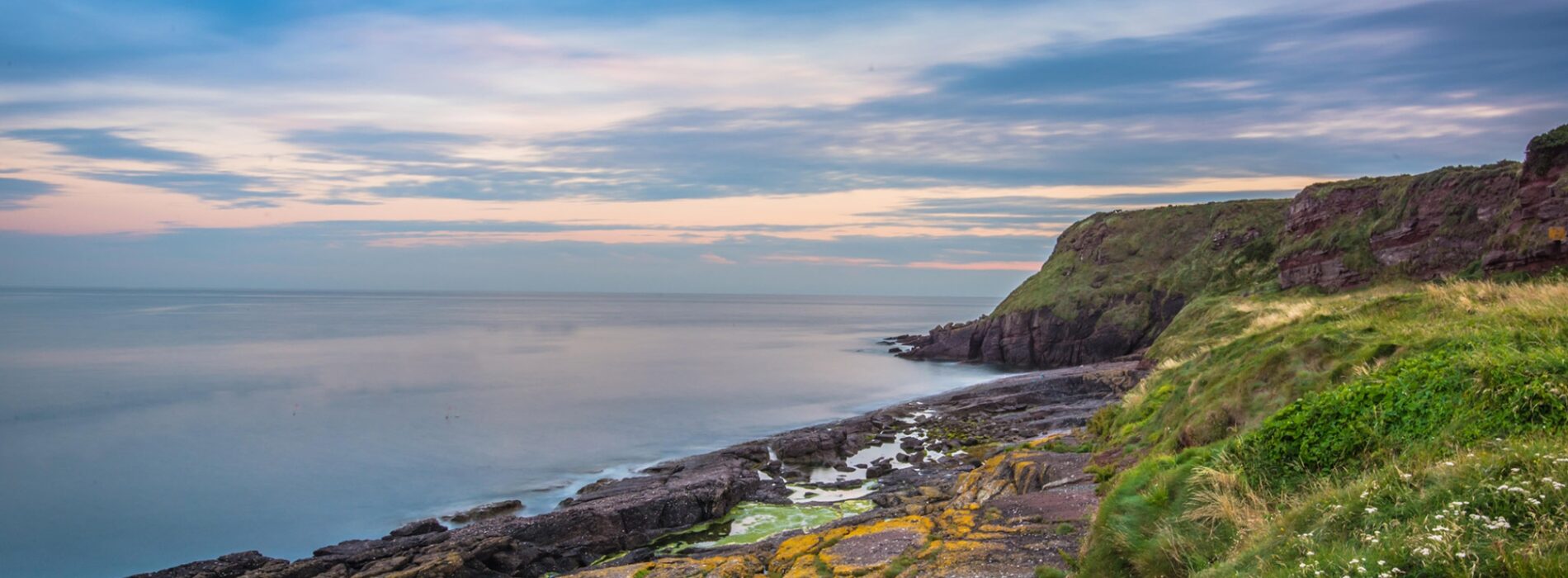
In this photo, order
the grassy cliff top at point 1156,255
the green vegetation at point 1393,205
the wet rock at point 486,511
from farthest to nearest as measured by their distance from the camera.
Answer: the grassy cliff top at point 1156,255, the green vegetation at point 1393,205, the wet rock at point 486,511

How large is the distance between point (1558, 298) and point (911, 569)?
12.6 m

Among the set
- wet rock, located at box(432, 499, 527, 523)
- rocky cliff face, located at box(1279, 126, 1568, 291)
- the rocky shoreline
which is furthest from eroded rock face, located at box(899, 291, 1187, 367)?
wet rock, located at box(432, 499, 527, 523)

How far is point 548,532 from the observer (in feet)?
Answer: 78.2

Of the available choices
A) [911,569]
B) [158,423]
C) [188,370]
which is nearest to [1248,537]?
[911,569]

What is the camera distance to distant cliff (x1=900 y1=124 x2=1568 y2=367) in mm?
29781

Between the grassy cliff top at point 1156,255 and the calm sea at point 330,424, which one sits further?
the grassy cliff top at point 1156,255

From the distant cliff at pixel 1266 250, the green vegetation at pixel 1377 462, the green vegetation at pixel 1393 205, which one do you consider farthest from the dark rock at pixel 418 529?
the green vegetation at pixel 1393 205

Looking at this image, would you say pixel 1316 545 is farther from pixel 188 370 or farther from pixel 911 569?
pixel 188 370

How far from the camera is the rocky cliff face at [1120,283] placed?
80.0m

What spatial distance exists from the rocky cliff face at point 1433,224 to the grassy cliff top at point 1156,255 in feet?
40.2

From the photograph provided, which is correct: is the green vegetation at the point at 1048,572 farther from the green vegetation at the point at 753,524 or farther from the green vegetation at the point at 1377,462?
the green vegetation at the point at 753,524

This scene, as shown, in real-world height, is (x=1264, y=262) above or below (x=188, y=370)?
above

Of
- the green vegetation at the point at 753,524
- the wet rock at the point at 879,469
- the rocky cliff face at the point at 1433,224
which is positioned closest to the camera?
the green vegetation at the point at 753,524

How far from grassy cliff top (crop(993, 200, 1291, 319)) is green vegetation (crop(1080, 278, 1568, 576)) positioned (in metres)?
60.9
